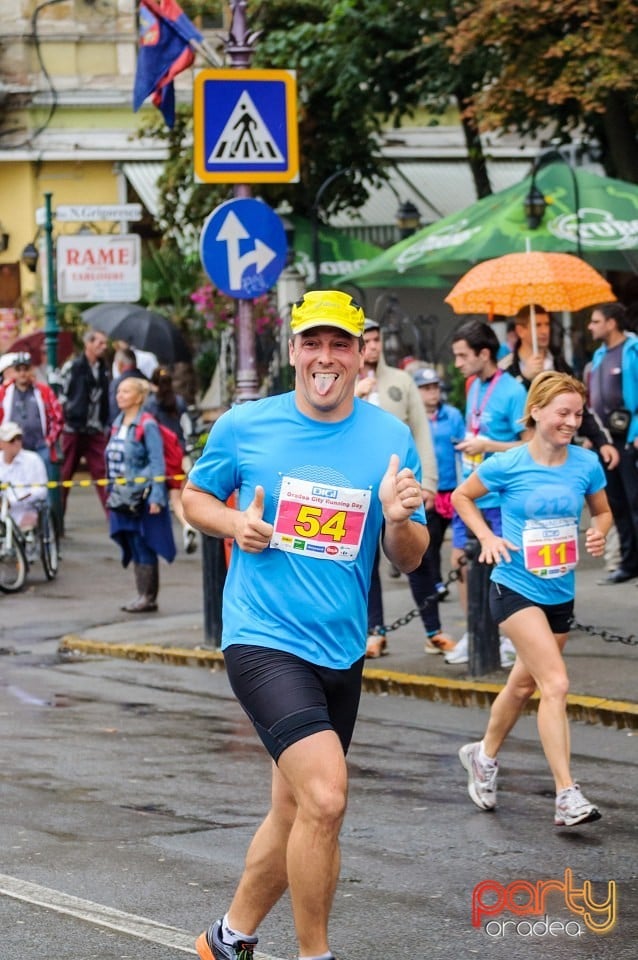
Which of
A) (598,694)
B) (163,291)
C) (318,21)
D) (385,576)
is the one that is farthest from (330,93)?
(598,694)

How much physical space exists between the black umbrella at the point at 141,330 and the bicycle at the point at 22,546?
782cm

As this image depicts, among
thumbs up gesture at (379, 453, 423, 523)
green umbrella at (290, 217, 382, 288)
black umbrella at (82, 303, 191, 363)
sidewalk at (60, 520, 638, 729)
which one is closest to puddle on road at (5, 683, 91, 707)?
sidewalk at (60, 520, 638, 729)

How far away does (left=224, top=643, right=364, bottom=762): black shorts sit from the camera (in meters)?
5.35

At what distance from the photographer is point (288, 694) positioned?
5387 millimetres

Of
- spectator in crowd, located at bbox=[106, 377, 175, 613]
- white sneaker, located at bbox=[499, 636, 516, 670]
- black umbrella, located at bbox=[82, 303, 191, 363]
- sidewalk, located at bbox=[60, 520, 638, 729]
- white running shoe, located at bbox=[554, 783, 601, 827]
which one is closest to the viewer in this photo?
white running shoe, located at bbox=[554, 783, 601, 827]

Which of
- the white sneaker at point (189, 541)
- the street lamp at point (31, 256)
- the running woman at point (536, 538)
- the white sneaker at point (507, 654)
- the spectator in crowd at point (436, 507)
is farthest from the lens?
the street lamp at point (31, 256)

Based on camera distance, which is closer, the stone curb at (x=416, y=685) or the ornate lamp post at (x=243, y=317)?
the stone curb at (x=416, y=685)

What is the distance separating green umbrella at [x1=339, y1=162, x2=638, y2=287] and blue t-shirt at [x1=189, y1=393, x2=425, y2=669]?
530 inches

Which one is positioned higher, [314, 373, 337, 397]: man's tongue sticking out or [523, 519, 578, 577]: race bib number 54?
[314, 373, 337, 397]: man's tongue sticking out

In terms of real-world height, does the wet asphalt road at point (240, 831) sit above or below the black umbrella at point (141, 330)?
below

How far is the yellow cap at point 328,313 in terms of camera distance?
18.1ft

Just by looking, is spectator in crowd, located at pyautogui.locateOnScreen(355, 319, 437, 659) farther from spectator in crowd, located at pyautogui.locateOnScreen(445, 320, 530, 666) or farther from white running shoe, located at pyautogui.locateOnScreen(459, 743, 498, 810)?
white running shoe, located at pyautogui.locateOnScreen(459, 743, 498, 810)

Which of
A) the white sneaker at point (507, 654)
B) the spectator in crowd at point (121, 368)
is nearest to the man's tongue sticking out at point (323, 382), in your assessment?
the white sneaker at point (507, 654)

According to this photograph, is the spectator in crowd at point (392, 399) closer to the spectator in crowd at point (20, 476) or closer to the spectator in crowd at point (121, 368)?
the spectator in crowd at point (20, 476)
